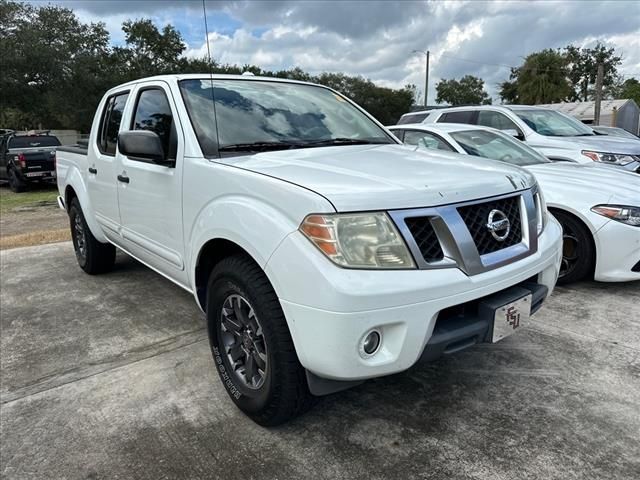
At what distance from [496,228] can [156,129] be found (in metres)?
2.28

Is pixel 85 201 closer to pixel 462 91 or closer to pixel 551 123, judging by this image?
pixel 551 123

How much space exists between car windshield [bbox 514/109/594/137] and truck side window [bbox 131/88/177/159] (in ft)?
20.0

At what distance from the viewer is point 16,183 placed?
14.7 meters

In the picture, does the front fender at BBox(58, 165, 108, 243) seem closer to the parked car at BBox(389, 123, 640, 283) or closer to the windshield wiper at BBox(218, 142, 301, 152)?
the windshield wiper at BBox(218, 142, 301, 152)

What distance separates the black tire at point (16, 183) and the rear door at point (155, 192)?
13.1m

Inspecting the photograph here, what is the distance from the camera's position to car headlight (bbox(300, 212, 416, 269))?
1.94 m

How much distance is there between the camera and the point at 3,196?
1416 centimetres

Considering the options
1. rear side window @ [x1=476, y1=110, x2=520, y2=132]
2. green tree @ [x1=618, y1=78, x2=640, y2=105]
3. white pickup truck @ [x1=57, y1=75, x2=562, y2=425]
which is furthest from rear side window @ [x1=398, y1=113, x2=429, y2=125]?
green tree @ [x1=618, y1=78, x2=640, y2=105]

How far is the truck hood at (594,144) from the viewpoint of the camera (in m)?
6.89

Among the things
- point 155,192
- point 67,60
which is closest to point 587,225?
point 155,192

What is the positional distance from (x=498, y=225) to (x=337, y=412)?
126 cm

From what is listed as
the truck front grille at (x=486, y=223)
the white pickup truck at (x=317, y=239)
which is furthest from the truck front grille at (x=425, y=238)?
the truck front grille at (x=486, y=223)

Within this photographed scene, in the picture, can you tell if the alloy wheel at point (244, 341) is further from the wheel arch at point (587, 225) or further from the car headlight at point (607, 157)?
the car headlight at point (607, 157)

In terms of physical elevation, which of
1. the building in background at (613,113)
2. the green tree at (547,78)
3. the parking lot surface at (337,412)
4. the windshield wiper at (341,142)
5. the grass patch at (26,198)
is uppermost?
the green tree at (547,78)
